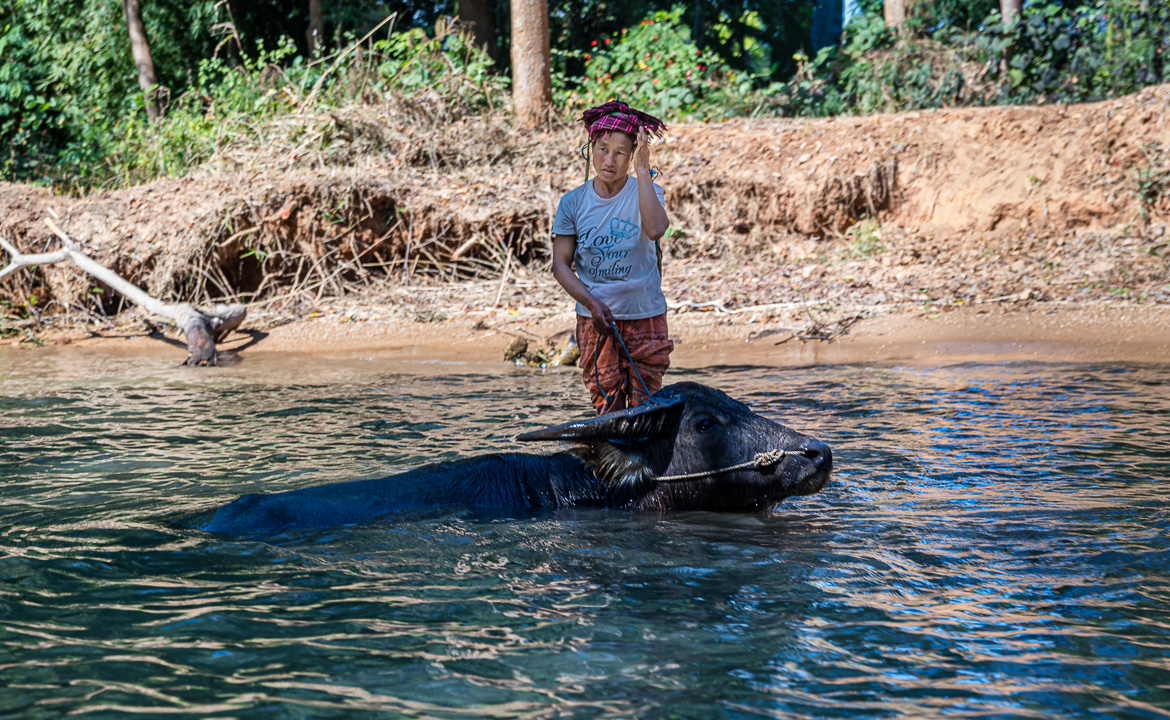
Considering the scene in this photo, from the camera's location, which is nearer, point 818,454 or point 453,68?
point 818,454

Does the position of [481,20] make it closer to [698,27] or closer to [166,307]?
[698,27]

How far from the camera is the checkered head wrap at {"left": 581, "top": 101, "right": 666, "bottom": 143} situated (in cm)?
488

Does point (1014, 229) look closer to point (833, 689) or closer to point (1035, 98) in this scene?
point (1035, 98)

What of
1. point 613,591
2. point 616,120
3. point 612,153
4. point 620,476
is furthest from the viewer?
point 612,153

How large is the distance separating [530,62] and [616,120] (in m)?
11.3

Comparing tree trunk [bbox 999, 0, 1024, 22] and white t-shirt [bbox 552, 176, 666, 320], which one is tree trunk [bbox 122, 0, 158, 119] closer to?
tree trunk [bbox 999, 0, 1024, 22]

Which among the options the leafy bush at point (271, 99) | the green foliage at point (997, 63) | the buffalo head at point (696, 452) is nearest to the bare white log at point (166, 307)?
the leafy bush at point (271, 99)

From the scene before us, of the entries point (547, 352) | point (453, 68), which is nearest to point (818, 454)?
point (547, 352)

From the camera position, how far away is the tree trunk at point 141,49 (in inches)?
710

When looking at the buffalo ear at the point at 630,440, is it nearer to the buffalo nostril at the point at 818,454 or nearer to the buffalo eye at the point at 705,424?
the buffalo eye at the point at 705,424

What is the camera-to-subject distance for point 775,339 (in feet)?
35.1

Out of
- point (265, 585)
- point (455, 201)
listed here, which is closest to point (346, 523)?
point (265, 585)

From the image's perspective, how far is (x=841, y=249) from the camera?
13273 millimetres

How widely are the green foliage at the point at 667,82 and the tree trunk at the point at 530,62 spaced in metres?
0.95
